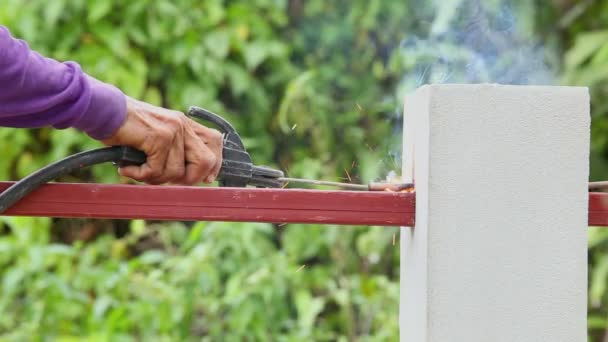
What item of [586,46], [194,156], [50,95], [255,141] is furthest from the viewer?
[255,141]

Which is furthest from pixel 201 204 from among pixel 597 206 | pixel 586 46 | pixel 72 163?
pixel 586 46

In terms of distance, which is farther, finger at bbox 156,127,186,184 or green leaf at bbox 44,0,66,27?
green leaf at bbox 44,0,66,27

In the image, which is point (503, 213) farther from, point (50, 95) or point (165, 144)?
point (50, 95)

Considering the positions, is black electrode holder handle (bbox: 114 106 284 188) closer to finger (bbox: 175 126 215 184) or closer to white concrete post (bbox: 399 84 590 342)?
finger (bbox: 175 126 215 184)

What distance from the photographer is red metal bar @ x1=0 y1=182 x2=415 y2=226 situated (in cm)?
132

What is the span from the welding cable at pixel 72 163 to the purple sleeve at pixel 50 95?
3 centimetres

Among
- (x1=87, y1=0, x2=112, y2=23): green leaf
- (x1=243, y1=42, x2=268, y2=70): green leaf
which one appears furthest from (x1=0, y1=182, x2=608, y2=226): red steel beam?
(x1=243, y1=42, x2=268, y2=70): green leaf

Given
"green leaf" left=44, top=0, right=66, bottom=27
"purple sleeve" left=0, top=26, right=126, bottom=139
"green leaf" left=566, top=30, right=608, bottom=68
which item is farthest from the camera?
"green leaf" left=566, top=30, right=608, bottom=68

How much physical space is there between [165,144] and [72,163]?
153 millimetres

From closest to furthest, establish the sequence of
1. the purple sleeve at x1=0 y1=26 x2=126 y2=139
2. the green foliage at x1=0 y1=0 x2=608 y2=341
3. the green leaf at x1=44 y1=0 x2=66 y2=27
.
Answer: the purple sleeve at x1=0 y1=26 x2=126 y2=139 < the green foliage at x1=0 y1=0 x2=608 y2=341 < the green leaf at x1=44 y1=0 x2=66 y2=27

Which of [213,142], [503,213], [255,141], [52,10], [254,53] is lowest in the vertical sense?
[503,213]

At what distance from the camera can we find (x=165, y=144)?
1.32 m

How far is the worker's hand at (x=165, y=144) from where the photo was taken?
131cm

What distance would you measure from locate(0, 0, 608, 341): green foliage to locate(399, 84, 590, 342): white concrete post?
1.45 metres
